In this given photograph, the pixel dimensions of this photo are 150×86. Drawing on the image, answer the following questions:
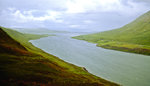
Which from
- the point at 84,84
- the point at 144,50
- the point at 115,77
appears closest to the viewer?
the point at 84,84

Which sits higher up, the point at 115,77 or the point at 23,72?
the point at 23,72

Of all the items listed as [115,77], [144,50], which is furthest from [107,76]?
[144,50]

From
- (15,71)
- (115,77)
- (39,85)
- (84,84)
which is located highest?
(15,71)

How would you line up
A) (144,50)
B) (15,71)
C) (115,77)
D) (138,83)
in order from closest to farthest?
(15,71) → (138,83) → (115,77) → (144,50)

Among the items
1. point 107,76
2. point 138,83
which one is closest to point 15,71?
point 107,76

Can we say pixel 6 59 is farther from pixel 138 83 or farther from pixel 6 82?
pixel 138 83

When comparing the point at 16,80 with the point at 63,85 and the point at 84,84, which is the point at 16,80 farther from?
the point at 84,84

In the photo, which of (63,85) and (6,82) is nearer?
(6,82)

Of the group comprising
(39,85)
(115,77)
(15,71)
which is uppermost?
(15,71)

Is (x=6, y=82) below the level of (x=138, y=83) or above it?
above
